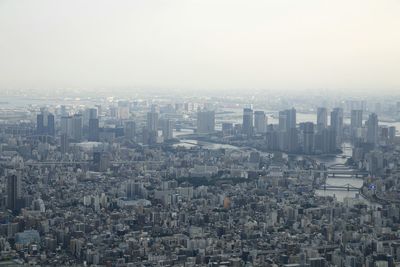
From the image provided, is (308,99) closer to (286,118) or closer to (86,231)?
(286,118)

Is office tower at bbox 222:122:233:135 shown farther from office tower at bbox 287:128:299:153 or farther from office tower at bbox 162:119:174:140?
office tower at bbox 287:128:299:153

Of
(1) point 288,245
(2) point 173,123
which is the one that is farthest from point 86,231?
(2) point 173,123

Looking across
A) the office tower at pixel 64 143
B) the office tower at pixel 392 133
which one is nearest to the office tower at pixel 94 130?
the office tower at pixel 64 143

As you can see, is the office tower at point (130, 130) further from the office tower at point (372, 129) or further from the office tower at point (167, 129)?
the office tower at point (372, 129)

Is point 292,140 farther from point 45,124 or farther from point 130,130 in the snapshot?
point 45,124

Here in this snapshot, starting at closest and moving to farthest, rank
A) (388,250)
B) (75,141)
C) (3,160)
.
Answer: (388,250)
(3,160)
(75,141)

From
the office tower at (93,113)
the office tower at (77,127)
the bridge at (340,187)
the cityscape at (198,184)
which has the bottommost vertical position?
the bridge at (340,187)
